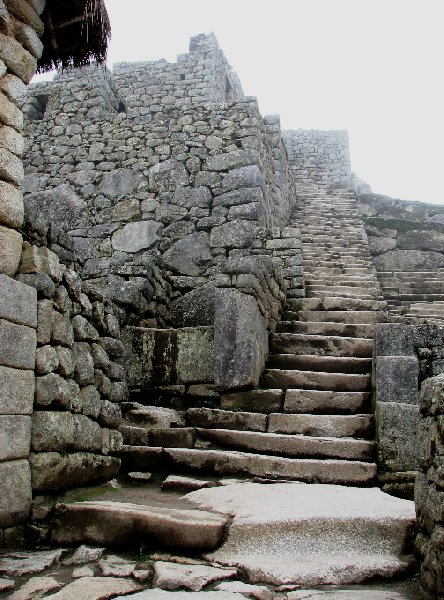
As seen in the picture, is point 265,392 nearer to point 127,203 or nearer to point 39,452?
point 39,452

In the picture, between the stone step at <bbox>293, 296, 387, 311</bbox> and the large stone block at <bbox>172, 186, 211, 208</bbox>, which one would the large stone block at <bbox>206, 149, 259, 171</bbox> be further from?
the stone step at <bbox>293, 296, 387, 311</bbox>

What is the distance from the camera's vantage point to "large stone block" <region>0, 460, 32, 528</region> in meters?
2.90

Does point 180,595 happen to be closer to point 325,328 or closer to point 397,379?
point 397,379

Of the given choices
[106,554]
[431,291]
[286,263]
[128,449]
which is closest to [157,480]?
[128,449]

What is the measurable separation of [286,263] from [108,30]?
4.59m

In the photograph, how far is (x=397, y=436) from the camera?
422 cm

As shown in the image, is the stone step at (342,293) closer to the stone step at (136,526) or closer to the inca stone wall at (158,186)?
the inca stone wall at (158,186)

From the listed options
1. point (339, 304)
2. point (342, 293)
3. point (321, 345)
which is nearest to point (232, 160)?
point (342, 293)

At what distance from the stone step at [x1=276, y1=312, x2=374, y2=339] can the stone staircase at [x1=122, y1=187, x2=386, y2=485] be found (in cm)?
1

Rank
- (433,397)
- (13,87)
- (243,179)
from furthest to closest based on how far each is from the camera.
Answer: (243,179)
(13,87)
(433,397)

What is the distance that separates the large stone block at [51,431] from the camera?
3188mm

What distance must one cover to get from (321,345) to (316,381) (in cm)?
84

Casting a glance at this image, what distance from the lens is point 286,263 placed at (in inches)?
322

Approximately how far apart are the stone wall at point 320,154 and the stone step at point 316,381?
52.8ft
